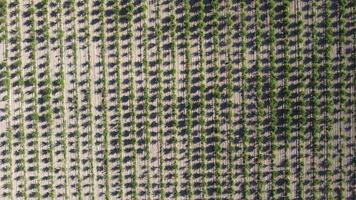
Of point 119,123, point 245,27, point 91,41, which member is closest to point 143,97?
point 119,123

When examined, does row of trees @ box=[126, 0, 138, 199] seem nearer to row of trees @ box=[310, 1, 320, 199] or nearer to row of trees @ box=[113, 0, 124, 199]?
row of trees @ box=[113, 0, 124, 199]

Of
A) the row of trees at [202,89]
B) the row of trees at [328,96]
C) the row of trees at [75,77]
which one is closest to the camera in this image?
the row of trees at [328,96]

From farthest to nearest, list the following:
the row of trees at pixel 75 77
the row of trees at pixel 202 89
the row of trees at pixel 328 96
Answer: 1. the row of trees at pixel 75 77
2. the row of trees at pixel 202 89
3. the row of trees at pixel 328 96

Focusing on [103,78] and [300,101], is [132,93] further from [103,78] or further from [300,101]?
[300,101]

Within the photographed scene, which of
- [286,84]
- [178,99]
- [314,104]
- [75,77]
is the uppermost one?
[75,77]

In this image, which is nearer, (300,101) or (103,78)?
(300,101)

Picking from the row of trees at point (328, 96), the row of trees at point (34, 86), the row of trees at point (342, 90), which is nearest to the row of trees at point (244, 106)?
the row of trees at point (328, 96)

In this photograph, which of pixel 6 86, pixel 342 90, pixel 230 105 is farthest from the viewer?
pixel 6 86

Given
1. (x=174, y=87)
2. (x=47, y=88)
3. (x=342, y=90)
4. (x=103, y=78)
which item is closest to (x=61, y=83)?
(x=47, y=88)

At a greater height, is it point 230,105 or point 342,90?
point 342,90

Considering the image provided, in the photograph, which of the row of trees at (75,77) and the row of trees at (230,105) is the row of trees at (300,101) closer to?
the row of trees at (230,105)
